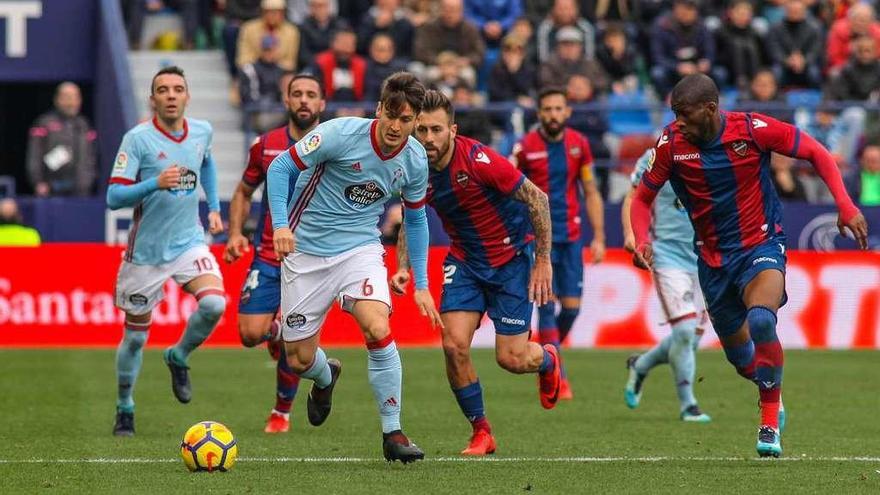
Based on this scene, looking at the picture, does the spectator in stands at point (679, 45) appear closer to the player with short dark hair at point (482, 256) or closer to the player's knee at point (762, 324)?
the player with short dark hair at point (482, 256)

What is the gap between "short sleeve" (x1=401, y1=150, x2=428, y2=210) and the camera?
996 centimetres

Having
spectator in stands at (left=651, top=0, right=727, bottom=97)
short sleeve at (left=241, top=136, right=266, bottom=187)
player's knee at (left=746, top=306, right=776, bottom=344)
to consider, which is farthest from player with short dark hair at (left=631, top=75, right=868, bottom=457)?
spectator in stands at (left=651, top=0, right=727, bottom=97)

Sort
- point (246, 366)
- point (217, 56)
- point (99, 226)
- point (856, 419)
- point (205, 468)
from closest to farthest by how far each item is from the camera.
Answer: point (205, 468) < point (856, 419) < point (246, 366) < point (99, 226) < point (217, 56)

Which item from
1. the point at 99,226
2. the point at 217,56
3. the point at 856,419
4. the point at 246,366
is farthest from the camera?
the point at 217,56

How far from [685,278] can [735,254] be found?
310cm

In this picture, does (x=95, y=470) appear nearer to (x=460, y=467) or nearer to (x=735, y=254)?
(x=460, y=467)

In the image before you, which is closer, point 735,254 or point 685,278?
point 735,254

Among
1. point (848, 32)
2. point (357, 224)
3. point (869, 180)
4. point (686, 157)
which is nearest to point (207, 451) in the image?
point (357, 224)

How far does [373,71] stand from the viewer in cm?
2233

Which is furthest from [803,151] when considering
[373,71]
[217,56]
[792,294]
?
[217,56]

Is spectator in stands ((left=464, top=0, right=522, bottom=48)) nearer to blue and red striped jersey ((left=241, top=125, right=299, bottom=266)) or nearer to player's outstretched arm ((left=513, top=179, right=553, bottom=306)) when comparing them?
blue and red striped jersey ((left=241, top=125, right=299, bottom=266))

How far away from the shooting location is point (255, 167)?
12.1 metres

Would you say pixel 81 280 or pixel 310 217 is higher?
pixel 310 217

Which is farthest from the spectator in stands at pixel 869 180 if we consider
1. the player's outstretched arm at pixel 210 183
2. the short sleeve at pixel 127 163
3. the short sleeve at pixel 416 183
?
the short sleeve at pixel 416 183
